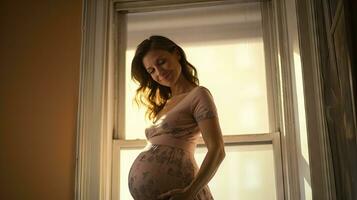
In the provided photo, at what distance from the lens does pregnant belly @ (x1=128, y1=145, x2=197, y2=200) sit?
1.27 metres

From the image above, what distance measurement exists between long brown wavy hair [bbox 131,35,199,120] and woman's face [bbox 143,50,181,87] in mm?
22

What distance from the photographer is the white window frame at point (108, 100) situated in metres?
1.69

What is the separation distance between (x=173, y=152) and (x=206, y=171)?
0.15m

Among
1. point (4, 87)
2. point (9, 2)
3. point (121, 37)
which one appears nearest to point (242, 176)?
point (121, 37)

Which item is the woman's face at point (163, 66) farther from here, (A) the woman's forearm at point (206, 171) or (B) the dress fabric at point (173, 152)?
(A) the woman's forearm at point (206, 171)

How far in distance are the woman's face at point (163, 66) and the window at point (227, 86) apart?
366 mm

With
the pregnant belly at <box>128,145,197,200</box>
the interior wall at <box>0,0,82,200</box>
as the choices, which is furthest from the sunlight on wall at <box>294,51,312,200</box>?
the interior wall at <box>0,0,82,200</box>

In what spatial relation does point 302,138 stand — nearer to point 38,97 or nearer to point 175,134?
point 175,134

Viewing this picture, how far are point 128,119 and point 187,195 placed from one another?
2.41ft

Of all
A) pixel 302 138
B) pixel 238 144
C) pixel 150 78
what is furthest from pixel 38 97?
pixel 302 138

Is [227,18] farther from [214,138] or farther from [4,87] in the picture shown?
→ [4,87]

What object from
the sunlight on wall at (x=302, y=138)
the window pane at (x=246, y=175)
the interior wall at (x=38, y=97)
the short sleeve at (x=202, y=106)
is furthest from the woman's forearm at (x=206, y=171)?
the interior wall at (x=38, y=97)

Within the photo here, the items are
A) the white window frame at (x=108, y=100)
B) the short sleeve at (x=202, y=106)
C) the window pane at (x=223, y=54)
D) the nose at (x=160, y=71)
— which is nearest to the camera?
the short sleeve at (x=202, y=106)

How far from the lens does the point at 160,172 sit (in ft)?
4.21
